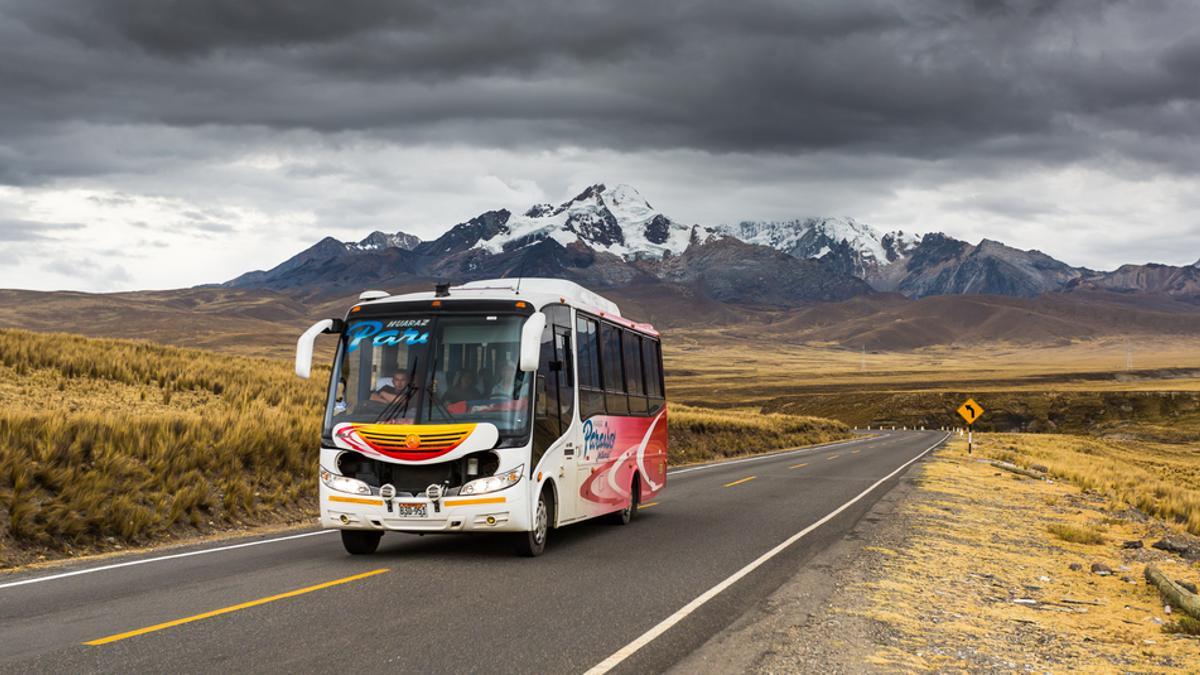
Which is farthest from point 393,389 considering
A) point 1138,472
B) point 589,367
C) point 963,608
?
point 1138,472

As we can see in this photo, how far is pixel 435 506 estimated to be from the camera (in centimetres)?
1138

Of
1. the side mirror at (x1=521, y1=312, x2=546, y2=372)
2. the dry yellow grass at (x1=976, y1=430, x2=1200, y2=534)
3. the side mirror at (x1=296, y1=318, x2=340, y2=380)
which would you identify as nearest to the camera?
the side mirror at (x1=521, y1=312, x2=546, y2=372)

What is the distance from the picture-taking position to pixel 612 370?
15641 millimetres

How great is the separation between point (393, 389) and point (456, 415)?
34.6 inches

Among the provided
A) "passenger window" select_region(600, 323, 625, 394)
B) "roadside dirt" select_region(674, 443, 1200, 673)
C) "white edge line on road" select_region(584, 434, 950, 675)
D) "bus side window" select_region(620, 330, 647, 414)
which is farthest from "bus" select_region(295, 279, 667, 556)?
"roadside dirt" select_region(674, 443, 1200, 673)

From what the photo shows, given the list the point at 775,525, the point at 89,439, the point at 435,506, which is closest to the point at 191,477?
the point at 89,439

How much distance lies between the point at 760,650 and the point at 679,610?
4.84ft

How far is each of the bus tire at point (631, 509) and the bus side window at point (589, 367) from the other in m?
2.37

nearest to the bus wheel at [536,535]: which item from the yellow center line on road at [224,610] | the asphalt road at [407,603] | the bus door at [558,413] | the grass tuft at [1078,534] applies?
the asphalt road at [407,603]

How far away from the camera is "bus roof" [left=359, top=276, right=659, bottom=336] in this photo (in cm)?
1274

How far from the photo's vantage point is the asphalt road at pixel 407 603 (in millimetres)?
7328

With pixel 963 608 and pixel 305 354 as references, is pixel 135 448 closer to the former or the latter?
pixel 305 354

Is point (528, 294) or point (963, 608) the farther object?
point (528, 294)

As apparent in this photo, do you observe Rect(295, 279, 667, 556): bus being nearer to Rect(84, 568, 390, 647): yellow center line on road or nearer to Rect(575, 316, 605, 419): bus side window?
Rect(575, 316, 605, 419): bus side window
